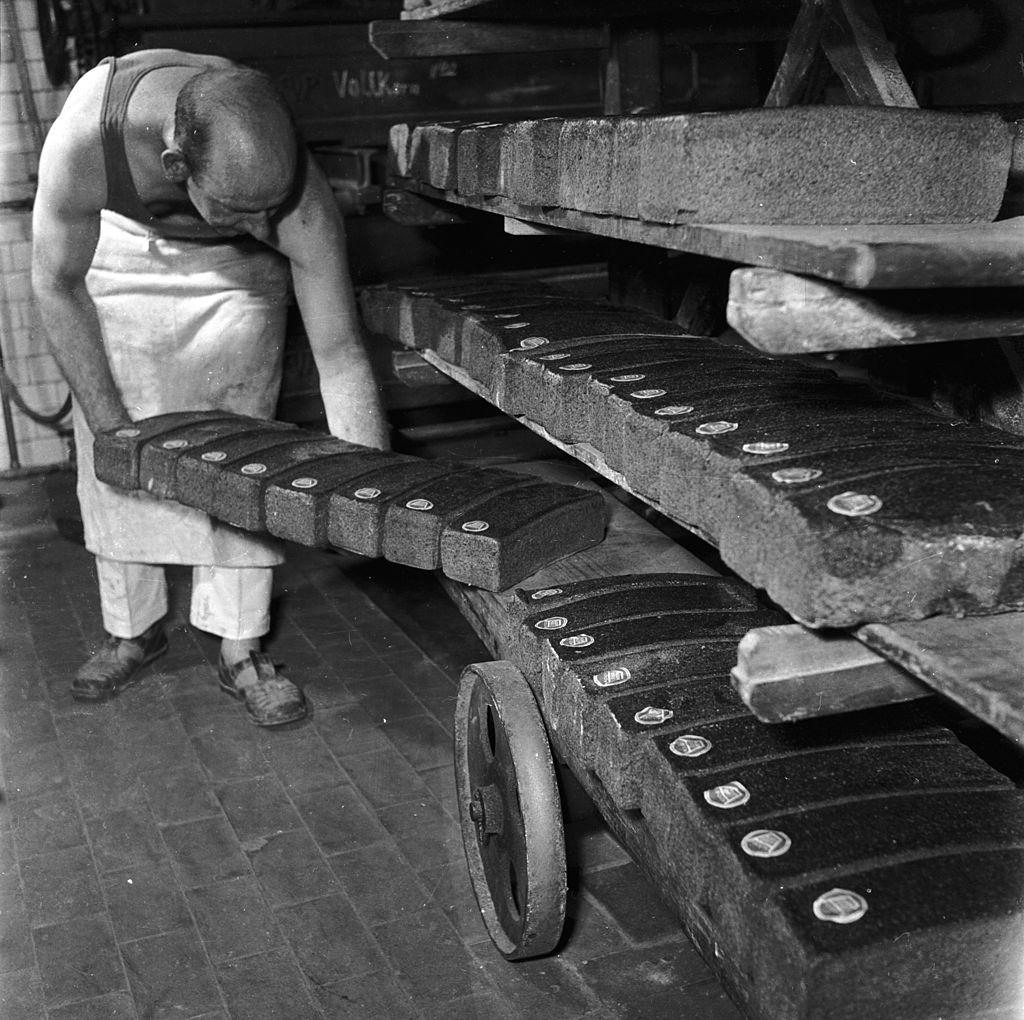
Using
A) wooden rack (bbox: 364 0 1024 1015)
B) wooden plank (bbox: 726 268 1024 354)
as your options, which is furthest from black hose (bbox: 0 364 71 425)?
wooden plank (bbox: 726 268 1024 354)

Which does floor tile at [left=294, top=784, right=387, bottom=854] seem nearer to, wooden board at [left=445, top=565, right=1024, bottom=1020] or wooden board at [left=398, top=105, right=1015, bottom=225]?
wooden board at [left=445, top=565, right=1024, bottom=1020]

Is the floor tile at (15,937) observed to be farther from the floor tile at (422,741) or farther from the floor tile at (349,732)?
the floor tile at (422,741)

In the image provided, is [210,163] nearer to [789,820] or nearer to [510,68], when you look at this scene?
[789,820]

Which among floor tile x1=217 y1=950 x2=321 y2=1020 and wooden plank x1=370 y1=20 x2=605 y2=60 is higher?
wooden plank x1=370 y1=20 x2=605 y2=60

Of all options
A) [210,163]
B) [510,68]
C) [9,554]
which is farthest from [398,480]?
[510,68]

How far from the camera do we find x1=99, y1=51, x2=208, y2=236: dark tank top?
10.7 ft

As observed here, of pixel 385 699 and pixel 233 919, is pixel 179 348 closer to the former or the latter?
pixel 385 699

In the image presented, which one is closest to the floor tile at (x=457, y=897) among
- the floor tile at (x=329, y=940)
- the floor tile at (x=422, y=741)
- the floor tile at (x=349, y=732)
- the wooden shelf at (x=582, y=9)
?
the floor tile at (x=329, y=940)

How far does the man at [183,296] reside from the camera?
124 inches

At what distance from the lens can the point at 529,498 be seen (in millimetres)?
2852

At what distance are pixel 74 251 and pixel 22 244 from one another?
8.85 ft

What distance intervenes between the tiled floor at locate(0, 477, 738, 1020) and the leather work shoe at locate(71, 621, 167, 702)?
0.05 m

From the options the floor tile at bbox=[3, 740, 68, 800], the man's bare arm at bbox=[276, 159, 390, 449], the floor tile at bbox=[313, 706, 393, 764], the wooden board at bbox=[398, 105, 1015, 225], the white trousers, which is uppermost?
the wooden board at bbox=[398, 105, 1015, 225]

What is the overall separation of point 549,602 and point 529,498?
346mm
